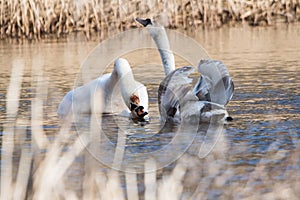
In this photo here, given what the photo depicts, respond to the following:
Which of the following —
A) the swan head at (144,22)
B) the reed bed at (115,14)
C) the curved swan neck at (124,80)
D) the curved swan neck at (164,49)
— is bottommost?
the reed bed at (115,14)

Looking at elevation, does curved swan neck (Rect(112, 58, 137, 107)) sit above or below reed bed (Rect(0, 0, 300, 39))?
above

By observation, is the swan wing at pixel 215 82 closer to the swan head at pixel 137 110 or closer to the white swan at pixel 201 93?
the white swan at pixel 201 93

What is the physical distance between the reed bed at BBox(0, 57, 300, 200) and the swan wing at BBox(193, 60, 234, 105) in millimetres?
665

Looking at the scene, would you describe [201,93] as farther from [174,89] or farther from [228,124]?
[228,124]

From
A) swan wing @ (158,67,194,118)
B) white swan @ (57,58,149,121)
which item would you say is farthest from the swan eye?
swan wing @ (158,67,194,118)

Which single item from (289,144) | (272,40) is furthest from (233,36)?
(289,144)

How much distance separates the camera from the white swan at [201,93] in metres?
8.02

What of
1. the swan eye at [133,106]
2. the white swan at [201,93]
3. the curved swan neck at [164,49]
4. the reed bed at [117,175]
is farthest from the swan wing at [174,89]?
the reed bed at [117,175]

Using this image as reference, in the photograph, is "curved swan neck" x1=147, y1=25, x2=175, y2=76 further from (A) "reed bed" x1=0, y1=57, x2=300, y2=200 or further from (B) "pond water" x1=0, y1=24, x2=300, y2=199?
(A) "reed bed" x1=0, y1=57, x2=300, y2=200

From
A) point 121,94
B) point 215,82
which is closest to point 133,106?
point 121,94

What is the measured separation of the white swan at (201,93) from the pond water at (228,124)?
0.17 m

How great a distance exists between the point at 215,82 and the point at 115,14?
994 cm

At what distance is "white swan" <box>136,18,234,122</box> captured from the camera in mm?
8016

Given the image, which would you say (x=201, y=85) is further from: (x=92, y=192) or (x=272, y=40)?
(x=272, y=40)
